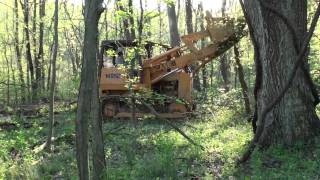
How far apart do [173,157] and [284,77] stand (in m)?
2.33

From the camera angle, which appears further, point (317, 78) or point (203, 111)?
point (317, 78)

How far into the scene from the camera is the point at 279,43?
7.67 m

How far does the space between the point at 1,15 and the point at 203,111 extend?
38.1 m

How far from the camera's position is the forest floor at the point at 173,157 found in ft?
22.2

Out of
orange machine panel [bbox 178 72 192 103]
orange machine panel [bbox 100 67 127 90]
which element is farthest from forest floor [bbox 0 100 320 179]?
orange machine panel [bbox 100 67 127 90]

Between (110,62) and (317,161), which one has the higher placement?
(110,62)

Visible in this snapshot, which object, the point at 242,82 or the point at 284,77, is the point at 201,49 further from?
the point at 284,77

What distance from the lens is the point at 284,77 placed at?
25.2 ft

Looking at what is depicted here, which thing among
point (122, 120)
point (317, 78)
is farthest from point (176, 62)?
point (317, 78)

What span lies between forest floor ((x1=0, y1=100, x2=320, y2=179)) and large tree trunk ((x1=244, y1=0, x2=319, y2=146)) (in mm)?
288

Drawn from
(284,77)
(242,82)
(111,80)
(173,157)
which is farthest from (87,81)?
(111,80)

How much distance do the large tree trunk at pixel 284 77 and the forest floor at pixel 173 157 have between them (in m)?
0.29

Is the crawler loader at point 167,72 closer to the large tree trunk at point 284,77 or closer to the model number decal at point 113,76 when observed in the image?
the model number decal at point 113,76

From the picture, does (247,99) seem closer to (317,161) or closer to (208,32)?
(208,32)
